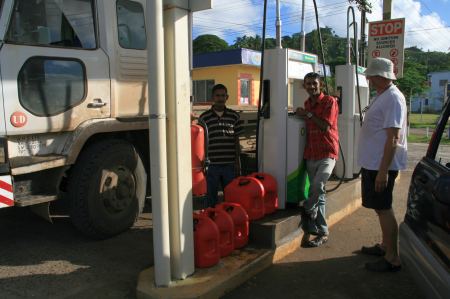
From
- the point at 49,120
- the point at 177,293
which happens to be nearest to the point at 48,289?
the point at 177,293

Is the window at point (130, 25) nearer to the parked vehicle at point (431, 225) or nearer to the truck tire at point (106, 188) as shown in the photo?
the truck tire at point (106, 188)

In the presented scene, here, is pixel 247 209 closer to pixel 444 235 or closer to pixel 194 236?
pixel 194 236

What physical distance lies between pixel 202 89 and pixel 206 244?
23.6m

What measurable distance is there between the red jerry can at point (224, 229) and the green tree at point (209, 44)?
50327mm

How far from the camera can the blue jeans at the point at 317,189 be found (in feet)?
15.6

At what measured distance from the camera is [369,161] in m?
4.12

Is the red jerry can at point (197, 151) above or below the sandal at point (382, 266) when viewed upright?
above

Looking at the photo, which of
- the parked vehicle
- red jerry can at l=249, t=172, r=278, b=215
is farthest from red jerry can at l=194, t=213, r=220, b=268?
the parked vehicle

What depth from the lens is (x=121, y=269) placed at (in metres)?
4.31

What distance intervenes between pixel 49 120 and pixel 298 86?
314cm

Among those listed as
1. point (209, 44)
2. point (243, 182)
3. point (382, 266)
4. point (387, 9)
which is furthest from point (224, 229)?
point (209, 44)

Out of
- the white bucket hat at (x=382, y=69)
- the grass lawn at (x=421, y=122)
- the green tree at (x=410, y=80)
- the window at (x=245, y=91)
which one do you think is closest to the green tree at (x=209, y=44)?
the grass lawn at (x=421, y=122)

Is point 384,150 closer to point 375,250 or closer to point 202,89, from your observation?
point 375,250

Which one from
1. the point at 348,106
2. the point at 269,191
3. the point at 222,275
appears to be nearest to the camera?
the point at 222,275
